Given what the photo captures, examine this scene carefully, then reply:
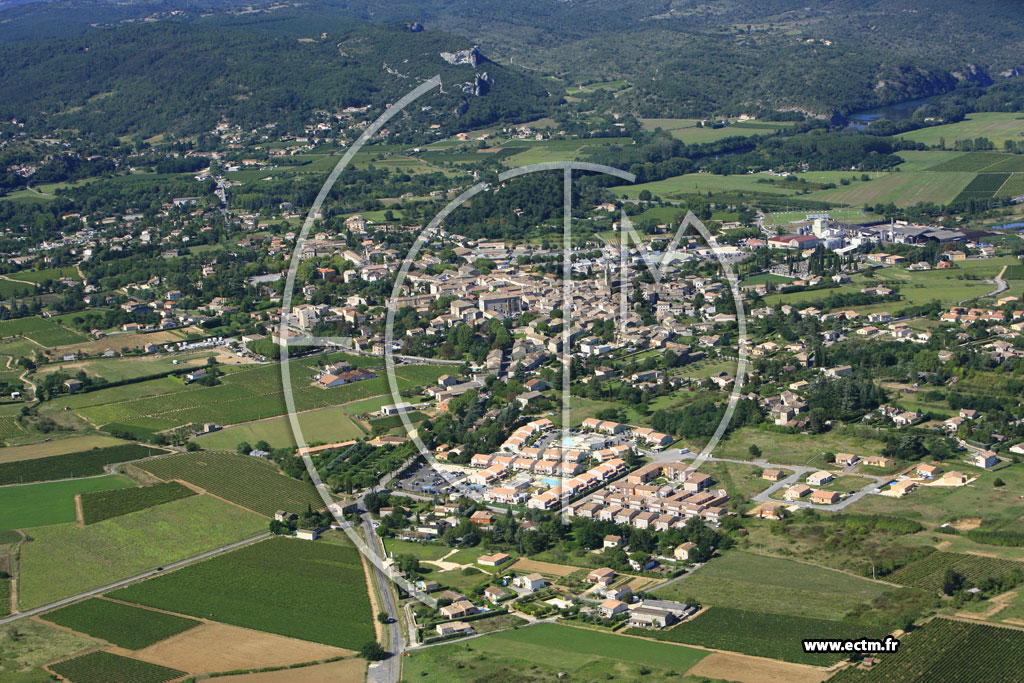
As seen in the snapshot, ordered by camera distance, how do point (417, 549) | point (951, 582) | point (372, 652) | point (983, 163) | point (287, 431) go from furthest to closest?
point (983, 163)
point (287, 431)
point (417, 549)
point (951, 582)
point (372, 652)

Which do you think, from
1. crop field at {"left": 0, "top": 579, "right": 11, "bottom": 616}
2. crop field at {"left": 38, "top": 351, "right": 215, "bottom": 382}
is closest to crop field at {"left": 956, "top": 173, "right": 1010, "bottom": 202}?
crop field at {"left": 38, "top": 351, "right": 215, "bottom": 382}

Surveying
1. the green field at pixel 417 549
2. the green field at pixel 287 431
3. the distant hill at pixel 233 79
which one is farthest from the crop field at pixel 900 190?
the green field at pixel 417 549

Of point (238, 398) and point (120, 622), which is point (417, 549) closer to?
point (120, 622)

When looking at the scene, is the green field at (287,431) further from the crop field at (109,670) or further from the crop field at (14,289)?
the crop field at (14,289)

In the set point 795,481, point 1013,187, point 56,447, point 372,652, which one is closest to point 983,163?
point 1013,187

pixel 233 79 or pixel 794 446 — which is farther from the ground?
pixel 233 79

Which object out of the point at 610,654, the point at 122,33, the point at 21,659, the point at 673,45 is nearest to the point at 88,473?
the point at 21,659

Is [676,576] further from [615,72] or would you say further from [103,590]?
[615,72]
